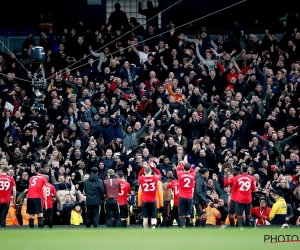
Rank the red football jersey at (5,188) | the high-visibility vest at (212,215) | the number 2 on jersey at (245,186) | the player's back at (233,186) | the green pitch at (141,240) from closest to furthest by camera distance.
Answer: the green pitch at (141,240) < the number 2 on jersey at (245,186) < the player's back at (233,186) < the red football jersey at (5,188) < the high-visibility vest at (212,215)

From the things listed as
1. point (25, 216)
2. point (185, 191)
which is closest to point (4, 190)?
point (25, 216)

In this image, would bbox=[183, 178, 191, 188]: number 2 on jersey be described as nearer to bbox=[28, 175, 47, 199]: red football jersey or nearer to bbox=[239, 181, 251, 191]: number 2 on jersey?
bbox=[239, 181, 251, 191]: number 2 on jersey

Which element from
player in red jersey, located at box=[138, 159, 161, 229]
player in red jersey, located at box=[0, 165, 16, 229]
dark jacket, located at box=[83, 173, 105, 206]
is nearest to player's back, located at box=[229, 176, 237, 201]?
player in red jersey, located at box=[138, 159, 161, 229]

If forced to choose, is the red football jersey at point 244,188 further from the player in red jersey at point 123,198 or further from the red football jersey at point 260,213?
the player in red jersey at point 123,198

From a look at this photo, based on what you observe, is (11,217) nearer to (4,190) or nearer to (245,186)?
(4,190)

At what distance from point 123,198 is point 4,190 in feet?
10.8

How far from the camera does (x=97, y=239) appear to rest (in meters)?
21.2

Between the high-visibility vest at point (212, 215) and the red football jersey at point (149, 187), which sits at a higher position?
the red football jersey at point (149, 187)

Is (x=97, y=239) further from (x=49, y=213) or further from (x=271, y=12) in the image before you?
(x=271, y=12)

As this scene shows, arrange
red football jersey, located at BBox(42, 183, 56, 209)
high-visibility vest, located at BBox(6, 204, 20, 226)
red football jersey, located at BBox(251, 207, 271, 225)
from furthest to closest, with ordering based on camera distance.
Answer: high-visibility vest, located at BBox(6, 204, 20, 226) → red football jersey, located at BBox(251, 207, 271, 225) → red football jersey, located at BBox(42, 183, 56, 209)

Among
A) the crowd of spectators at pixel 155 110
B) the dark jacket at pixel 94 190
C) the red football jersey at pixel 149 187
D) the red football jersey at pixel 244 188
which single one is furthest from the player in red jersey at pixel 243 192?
the dark jacket at pixel 94 190

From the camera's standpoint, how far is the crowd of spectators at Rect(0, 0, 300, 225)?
98.1ft

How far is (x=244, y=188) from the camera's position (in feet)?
84.6

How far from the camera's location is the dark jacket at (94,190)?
2702 cm
